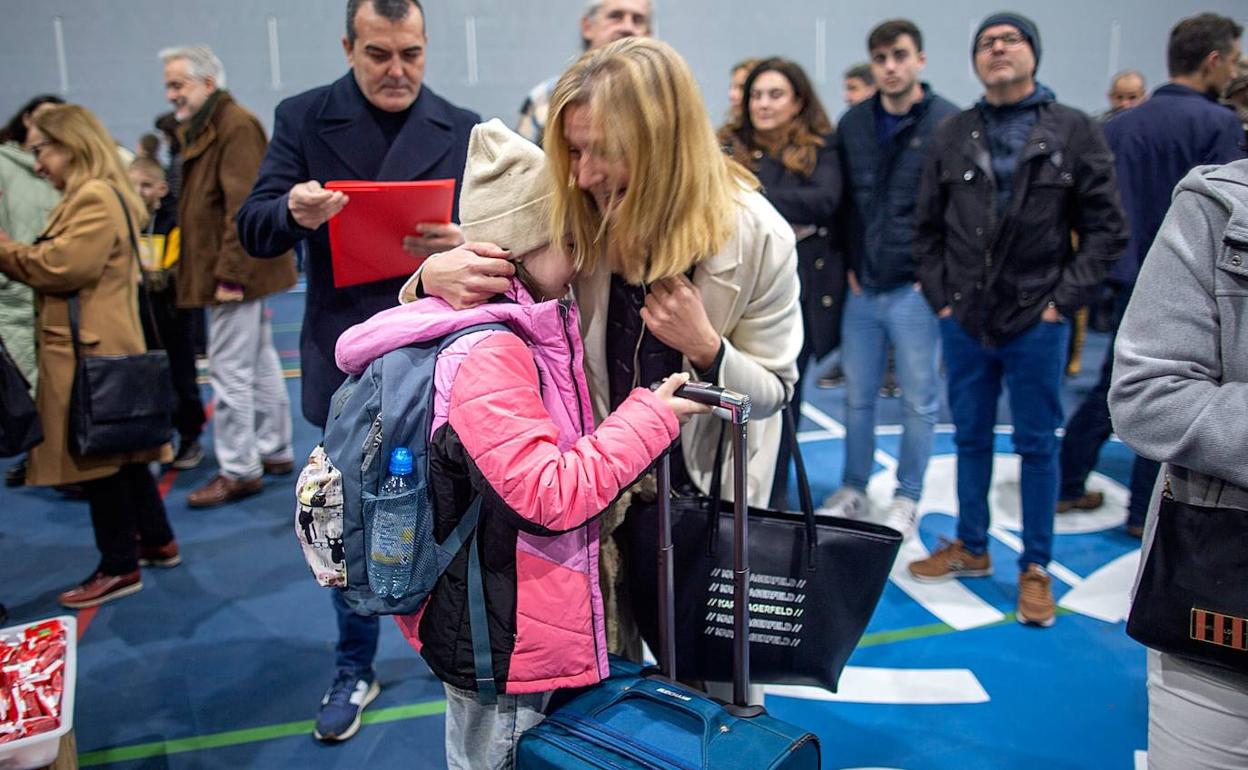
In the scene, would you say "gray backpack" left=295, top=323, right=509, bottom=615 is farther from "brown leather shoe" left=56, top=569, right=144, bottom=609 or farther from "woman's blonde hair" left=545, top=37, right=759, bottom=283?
"brown leather shoe" left=56, top=569, right=144, bottom=609

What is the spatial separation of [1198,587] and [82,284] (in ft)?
11.0

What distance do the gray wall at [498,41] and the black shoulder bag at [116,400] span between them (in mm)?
7117

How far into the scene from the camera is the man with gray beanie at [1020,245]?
3.12m

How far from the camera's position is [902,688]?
288cm

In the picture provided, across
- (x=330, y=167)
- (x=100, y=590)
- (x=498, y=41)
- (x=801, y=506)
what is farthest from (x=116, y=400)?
(x=498, y=41)

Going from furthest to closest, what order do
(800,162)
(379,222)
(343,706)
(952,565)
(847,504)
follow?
1. (847,504)
2. (800,162)
3. (952,565)
4. (343,706)
5. (379,222)

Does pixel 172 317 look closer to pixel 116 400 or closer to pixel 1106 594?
pixel 116 400

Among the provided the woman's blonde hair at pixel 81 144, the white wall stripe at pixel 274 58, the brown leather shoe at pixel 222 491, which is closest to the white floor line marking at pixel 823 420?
the brown leather shoe at pixel 222 491

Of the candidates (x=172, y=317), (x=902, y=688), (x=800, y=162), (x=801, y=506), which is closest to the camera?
(x=801, y=506)

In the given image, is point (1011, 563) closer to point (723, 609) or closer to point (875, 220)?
point (875, 220)

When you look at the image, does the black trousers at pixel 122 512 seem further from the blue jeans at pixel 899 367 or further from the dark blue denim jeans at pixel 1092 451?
the dark blue denim jeans at pixel 1092 451

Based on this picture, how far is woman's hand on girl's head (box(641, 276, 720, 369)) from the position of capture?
5.31 feet

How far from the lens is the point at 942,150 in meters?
3.35

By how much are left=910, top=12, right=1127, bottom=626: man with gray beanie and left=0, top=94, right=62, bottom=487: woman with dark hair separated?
11.9ft
